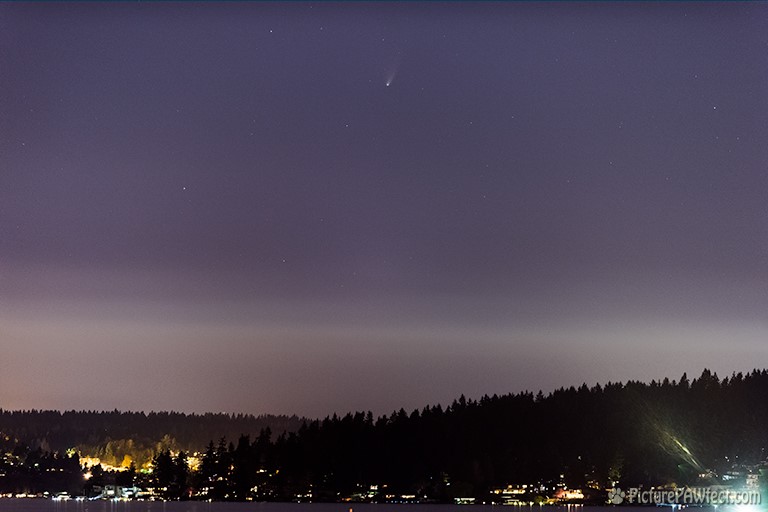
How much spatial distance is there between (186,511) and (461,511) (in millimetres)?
40875

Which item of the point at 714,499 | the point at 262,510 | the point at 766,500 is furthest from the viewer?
the point at 262,510

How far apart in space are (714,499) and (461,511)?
38458 mm

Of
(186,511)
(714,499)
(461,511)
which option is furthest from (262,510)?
(714,499)

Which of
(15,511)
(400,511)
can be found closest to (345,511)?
(400,511)

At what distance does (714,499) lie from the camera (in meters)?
180

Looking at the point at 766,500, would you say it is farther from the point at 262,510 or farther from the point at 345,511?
the point at 262,510

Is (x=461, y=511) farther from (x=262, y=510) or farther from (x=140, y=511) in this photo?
(x=140, y=511)

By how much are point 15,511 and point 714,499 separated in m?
102

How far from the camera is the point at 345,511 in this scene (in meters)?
188

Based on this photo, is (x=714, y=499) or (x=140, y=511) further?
(x=140, y=511)

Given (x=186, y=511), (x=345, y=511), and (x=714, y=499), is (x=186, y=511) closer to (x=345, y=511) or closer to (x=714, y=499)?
(x=345, y=511)

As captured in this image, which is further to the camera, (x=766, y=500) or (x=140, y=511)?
(x=140, y=511)

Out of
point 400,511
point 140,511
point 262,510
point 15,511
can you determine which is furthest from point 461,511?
point 15,511

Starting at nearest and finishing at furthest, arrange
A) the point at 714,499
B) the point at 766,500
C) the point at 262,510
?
the point at 766,500, the point at 714,499, the point at 262,510
